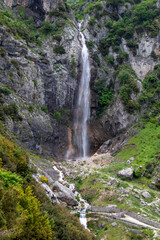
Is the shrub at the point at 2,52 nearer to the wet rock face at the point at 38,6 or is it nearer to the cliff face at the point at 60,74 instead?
the cliff face at the point at 60,74

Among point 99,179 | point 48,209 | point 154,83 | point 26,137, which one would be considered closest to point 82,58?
point 154,83

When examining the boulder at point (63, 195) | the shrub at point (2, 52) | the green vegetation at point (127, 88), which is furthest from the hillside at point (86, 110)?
the shrub at point (2, 52)

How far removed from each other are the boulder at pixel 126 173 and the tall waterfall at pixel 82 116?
14.4 m

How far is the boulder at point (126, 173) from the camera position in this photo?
3085 cm

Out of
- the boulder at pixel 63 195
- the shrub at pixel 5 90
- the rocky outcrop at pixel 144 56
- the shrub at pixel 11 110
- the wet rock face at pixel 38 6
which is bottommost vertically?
the boulder at pixel 63 195

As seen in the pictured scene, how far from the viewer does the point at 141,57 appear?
55625 mm

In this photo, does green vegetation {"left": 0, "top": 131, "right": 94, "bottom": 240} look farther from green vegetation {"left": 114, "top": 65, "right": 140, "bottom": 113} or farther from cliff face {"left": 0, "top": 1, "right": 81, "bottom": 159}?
green vegetation {"left": 114, "top": 65, "right": 140, "bottom": 113}

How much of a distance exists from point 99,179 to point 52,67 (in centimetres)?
2695

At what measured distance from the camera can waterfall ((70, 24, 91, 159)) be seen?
4624cm

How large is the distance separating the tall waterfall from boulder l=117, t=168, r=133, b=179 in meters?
14.4

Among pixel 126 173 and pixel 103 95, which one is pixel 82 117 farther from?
pixel 126 173

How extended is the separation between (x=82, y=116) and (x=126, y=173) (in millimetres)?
20365

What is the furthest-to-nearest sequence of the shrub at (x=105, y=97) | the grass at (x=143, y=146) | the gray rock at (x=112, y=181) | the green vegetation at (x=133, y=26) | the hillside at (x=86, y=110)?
the green vegetation at (x=133, y=26) < the shrub at (x=105, y=97) < the grass at (x=143, y=146) < the gray rock at (x=112, y=181) < the hillside at (x=86, y=110)

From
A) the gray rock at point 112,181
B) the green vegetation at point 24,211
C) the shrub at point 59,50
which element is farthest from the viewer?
the shrub at point 59,50
